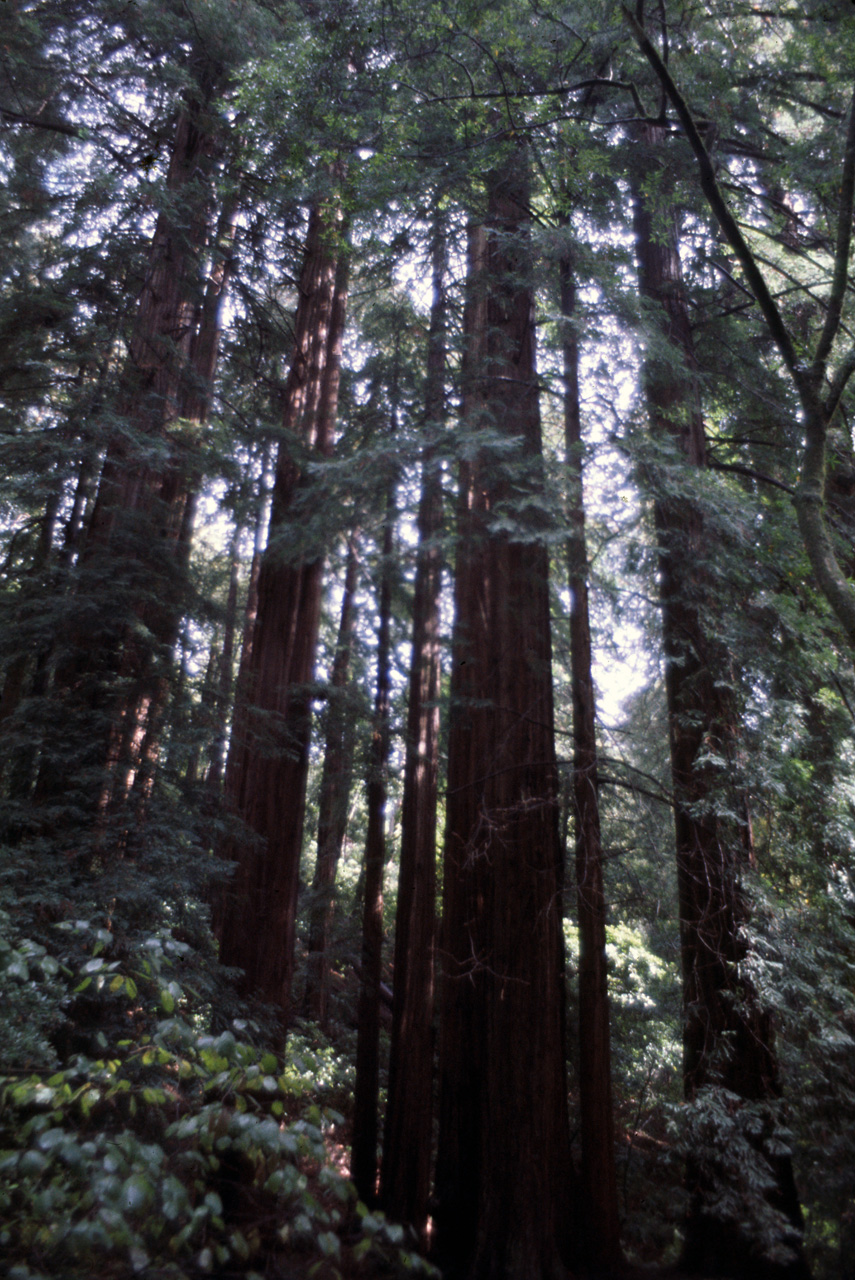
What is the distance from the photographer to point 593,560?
7.05 meters

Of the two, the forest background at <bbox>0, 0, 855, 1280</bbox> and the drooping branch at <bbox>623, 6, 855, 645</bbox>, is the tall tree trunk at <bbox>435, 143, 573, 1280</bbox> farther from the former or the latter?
the drooping branch at <bbox>623, 6, 855, 645</bbox>

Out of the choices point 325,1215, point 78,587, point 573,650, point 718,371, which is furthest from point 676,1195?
point 718,371

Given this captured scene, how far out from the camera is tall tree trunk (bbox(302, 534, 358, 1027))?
7.79 meters

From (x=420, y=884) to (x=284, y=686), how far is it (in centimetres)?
268

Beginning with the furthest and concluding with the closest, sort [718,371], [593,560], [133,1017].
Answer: [718,371]
[593,560]
[133,1017]

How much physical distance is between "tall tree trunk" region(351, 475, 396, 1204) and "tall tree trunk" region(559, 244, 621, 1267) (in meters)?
1.88

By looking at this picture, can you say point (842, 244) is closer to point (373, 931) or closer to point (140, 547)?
point (140, 547)

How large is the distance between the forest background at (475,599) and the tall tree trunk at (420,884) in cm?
5

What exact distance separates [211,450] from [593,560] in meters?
3.83

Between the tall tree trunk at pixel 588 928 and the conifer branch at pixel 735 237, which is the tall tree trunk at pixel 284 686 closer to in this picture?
the tall tree trunk at pixel 588 928

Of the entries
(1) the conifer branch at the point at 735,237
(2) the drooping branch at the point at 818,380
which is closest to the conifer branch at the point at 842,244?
(2) the drooping branch at the point at 818,380

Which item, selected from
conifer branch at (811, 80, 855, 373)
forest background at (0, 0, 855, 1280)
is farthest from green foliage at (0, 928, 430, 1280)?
conifer branch at (811, 80, 855, 373)

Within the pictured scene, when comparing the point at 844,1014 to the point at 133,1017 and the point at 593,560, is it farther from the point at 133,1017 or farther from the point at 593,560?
the point at 133,1017

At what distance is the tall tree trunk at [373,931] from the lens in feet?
26.0
